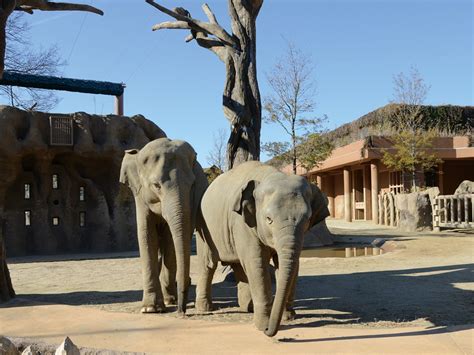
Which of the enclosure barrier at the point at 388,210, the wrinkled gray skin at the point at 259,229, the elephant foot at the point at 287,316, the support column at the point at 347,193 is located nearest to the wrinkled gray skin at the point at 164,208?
the wrinkled gray skin at the point at 259,229

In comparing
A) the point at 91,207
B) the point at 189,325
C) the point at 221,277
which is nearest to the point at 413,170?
the point at 91,207

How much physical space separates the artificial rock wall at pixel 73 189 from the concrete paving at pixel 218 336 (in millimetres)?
10656

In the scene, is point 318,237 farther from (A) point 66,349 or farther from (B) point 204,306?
(A) point 66,349

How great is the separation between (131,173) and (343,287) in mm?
3888

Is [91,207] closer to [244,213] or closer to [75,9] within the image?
[75,9]

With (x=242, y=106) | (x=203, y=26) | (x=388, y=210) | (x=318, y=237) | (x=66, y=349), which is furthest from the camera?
(x=388, y=210)

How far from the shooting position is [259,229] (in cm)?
497

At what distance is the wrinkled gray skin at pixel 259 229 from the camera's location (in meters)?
4.47

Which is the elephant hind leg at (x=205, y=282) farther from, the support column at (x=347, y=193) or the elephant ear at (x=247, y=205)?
the support column at (x=347, y=193)

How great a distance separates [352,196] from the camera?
32344mm

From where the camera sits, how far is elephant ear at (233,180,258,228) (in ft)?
16.6

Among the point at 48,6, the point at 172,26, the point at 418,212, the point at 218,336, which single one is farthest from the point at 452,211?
the point at 218,336

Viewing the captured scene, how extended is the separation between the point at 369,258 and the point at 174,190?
7429 mm

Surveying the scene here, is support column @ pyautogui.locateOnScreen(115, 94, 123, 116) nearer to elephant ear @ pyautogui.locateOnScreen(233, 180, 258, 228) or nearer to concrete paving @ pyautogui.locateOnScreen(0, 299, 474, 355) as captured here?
concrete paving @ pyautogui.locateOnScreen(0, 299, 474, 355)
